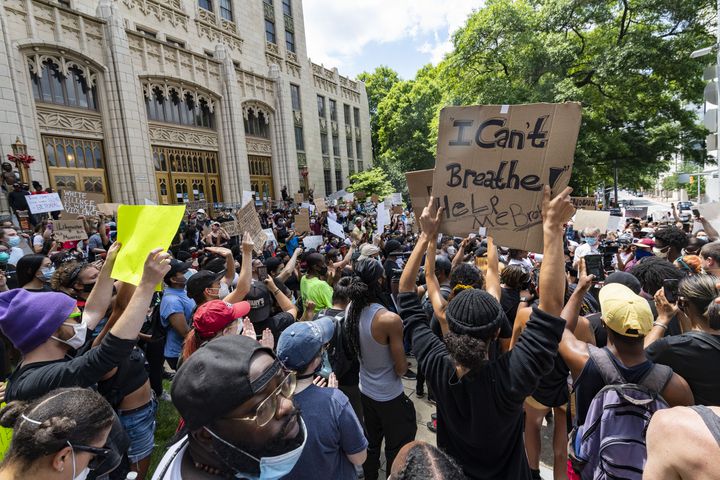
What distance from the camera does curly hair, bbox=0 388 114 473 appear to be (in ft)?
4.38

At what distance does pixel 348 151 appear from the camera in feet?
112

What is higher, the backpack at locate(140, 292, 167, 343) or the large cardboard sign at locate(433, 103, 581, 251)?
the large cardboard sign at locate(433, 103, 581, 251)

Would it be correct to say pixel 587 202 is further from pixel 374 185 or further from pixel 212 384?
pixel 374 185

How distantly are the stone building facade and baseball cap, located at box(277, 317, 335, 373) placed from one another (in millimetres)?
14692

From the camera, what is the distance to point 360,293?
2.73 meters

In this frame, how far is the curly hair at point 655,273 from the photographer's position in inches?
123

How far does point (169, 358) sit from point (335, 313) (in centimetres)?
214

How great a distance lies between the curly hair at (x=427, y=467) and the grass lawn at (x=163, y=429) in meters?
3.44

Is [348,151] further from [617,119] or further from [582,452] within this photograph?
[582,452]

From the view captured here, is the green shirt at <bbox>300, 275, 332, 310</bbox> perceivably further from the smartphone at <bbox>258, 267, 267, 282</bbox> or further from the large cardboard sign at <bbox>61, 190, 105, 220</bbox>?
the large cardboard sign at <bbox>61, 190, 105, 220</bbox>

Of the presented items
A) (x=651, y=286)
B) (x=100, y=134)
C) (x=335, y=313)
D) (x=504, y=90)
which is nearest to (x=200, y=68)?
(x=100, y=134)

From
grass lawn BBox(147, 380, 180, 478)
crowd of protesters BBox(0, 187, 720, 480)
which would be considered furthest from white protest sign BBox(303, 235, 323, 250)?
crowd of protesters BBox(0, 187, 720, 480)

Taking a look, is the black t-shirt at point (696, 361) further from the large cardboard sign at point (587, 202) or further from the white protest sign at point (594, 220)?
the large cardboard sign at point (587, 202)

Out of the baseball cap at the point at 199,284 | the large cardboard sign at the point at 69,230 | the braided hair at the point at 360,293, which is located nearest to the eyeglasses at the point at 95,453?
the braided hair at the point at 360,293
